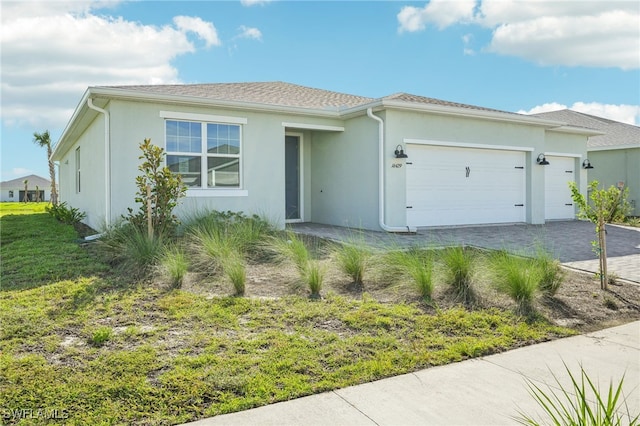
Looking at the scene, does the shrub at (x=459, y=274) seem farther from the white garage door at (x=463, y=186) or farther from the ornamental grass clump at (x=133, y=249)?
the white garage door at (x=463, y=186)

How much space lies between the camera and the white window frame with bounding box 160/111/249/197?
10.6 metres

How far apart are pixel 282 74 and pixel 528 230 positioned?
32.9 ft

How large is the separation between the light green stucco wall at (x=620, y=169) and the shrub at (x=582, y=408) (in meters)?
18.8

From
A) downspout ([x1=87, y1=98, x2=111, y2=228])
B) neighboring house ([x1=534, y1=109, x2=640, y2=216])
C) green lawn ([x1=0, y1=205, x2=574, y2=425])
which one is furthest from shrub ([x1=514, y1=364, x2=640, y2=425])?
neighboring house ([x1=534, y1=109, x2=640, y2=216])

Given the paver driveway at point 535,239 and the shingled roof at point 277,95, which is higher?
the shingled roof at point 277,95

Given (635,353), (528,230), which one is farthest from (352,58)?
(635,353)

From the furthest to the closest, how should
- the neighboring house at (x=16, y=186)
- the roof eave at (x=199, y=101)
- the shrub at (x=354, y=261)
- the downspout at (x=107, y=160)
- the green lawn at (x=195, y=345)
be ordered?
the neighboring house at (x=16, y=186), the downspout at (x=107, y=160), the roof eave at (x=199, y=101), the shrub at (x=354, y=261), the green lawn at (x=195, y=345)

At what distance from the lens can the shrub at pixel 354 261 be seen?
645 cm

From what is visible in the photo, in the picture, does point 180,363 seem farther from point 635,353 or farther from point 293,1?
point 293,1

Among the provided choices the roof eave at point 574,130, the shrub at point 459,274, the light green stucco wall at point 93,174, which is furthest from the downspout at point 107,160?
the roof eave at point 574,130

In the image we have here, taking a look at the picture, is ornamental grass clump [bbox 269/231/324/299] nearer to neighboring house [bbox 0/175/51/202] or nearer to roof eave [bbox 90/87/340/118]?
roof eave [bbox 90/87/340/118]

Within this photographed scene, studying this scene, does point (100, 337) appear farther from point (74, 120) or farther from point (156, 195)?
point (74, 120)

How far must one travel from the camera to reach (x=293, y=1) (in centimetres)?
1117

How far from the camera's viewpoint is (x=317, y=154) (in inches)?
543
